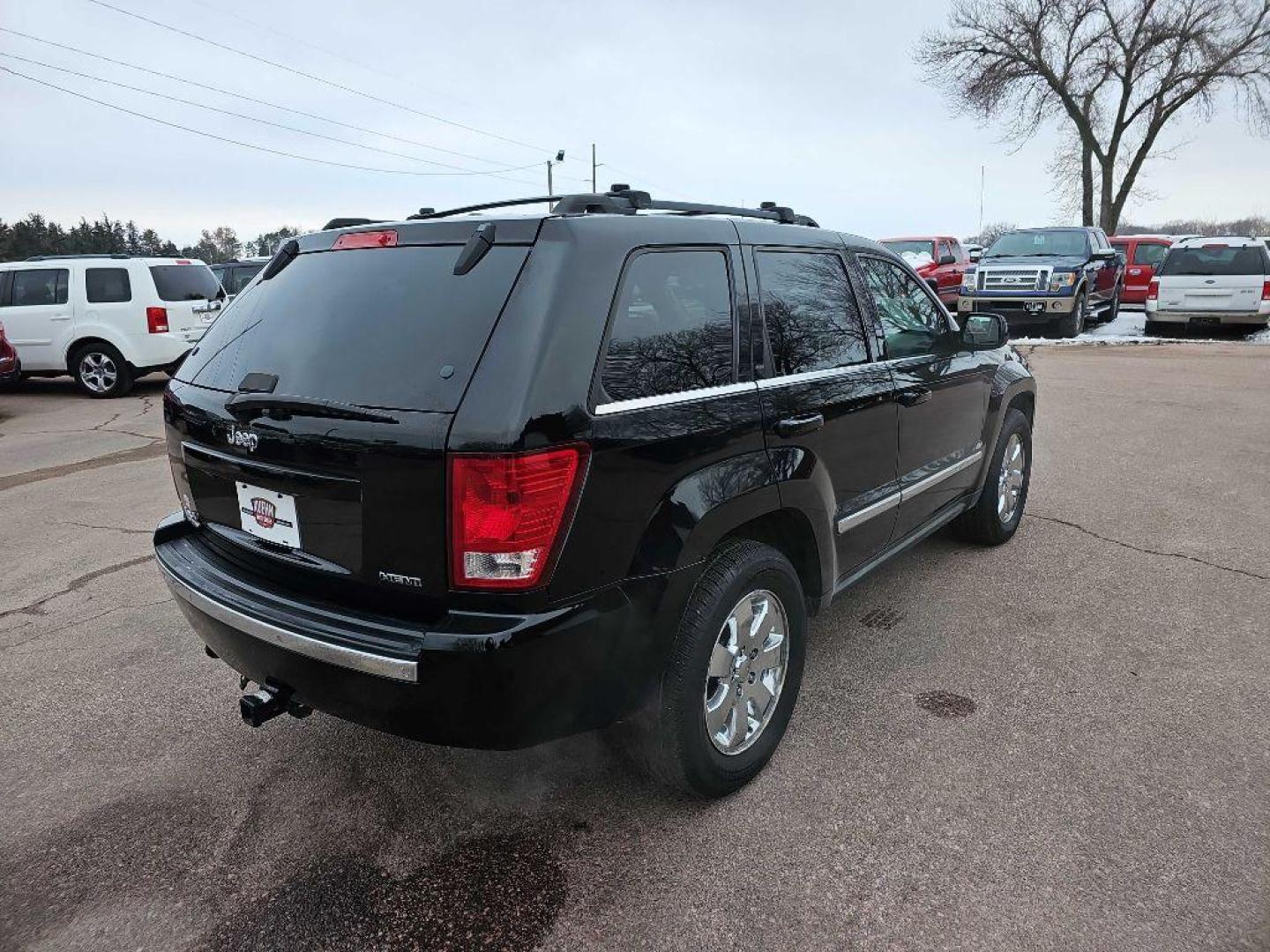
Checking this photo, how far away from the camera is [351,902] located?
7.27 feet

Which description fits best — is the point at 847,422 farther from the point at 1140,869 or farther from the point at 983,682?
the point at 1140,869

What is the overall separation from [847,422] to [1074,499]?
3.61 m

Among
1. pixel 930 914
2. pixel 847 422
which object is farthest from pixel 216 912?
pixel 847 422

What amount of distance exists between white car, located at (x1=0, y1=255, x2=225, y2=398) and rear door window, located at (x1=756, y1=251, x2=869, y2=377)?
35.5ft

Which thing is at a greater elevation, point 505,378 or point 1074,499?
point 505,378

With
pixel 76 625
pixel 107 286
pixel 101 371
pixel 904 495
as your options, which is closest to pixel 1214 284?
pixel 904 495

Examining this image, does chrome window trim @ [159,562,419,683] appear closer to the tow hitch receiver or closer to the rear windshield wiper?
the tow hitch receiver

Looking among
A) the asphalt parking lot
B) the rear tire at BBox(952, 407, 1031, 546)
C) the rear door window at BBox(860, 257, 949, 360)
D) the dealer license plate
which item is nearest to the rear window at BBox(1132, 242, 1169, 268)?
the rear tire at BBox(952, 407, 1031, 546)

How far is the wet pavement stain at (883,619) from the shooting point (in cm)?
384

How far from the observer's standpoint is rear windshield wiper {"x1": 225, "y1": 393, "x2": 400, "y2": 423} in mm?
2098

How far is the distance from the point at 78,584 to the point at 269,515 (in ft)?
9.61

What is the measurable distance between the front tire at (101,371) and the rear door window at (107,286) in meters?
0.63

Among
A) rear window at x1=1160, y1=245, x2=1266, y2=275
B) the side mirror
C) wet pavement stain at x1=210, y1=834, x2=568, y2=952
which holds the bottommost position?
wet pavement stain at x1=210, y1=834, x2=568, y2=952

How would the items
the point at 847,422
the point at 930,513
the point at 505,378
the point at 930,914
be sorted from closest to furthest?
the point at 505,378, the point at 930,914, the point at 847,422, the point at 930,513
